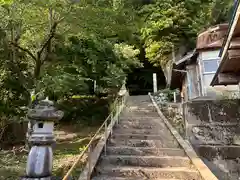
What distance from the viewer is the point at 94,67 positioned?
11984mm

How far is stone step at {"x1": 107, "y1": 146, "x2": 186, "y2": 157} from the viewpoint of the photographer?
721 centimetres

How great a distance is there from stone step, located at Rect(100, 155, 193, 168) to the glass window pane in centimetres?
729

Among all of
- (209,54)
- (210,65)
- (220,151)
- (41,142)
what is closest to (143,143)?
(220,151)

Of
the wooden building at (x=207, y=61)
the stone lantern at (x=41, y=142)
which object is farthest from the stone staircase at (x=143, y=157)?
the wooden building at (x=207, y=61)

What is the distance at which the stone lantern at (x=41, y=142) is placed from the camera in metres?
3.66

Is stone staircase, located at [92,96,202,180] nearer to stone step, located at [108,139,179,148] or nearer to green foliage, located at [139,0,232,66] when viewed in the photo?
stone step, located at [108,139,179,148]

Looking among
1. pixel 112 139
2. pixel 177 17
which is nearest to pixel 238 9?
pixel 112 139

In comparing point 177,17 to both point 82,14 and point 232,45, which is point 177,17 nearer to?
point 82,14

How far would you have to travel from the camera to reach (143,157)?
6699mm

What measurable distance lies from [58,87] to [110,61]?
3843 mm

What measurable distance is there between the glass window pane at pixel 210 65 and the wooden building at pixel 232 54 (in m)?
5.85

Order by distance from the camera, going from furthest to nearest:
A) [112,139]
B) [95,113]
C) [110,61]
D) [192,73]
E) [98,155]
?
[95,113], [192,73], [110,61], [112,139], [98,155]

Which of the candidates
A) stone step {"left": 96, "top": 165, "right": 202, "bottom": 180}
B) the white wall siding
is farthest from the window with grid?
stone step {"left": 96, "top": 165, "right": 202, "bottom": 180}

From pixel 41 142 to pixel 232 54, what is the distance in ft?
13.4
